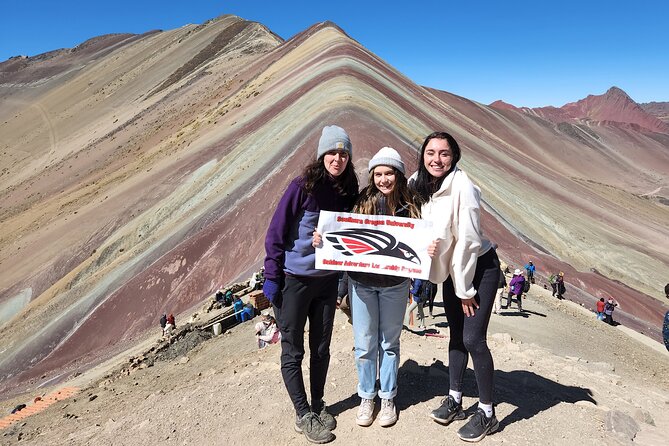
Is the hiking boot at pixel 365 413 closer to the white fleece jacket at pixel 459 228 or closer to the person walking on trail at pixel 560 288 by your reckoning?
the white fleece jacket at pixel 459 228

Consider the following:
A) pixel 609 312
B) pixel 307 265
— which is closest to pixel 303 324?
pixel 307 265

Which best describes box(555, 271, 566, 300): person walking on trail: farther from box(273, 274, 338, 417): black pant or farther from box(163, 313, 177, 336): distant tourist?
box(273, 274, 338, 417): black pant

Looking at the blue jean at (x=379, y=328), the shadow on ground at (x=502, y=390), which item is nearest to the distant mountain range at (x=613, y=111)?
the shadow on ground at (x=502, y=390)

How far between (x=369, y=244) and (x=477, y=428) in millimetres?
1504

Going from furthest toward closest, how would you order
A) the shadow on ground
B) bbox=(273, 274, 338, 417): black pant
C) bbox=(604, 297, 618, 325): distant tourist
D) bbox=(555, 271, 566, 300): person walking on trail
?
1. bbox=(555, 271, 566, 300): person walking on trail
2. bbox=(604, 297, 618, 325): distant tourist
3. the shadow on ground
4. bbox=(273, 274, 338, 417): black pant

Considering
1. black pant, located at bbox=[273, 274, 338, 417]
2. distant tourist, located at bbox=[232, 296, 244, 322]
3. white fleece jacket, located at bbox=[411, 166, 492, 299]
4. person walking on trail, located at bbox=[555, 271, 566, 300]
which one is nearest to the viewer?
white fleece jacket, located at bbox=[411, 166, 492, 299]

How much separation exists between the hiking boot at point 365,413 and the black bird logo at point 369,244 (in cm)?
117

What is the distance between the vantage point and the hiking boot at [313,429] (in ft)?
11.1

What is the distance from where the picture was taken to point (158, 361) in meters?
8.92

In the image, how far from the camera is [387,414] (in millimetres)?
3445

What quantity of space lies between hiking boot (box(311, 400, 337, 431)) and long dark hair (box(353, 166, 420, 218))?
157 centimetres

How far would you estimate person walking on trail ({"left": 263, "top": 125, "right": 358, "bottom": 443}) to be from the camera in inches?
125

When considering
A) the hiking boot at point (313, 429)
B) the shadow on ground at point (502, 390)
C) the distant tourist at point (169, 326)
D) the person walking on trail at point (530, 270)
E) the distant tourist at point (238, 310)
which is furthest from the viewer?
the person walking on trail at point (530, 270)

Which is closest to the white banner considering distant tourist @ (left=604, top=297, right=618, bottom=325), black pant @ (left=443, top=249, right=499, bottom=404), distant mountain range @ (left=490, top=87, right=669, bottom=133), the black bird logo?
the black bird logo
